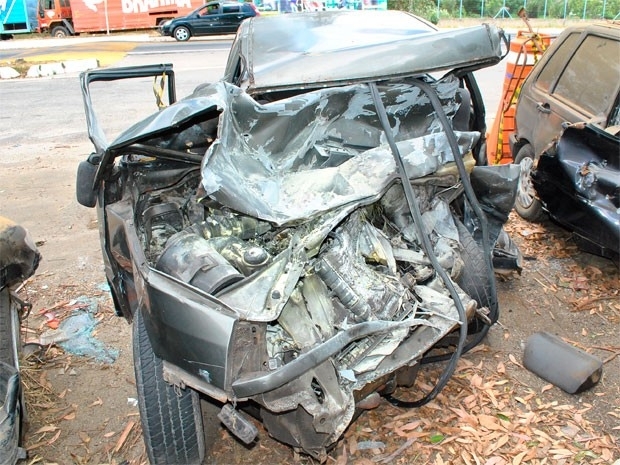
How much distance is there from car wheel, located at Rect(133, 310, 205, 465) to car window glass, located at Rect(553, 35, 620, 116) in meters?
3.90

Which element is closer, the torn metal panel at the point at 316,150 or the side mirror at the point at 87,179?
the torn metal panel at the point at 316,150

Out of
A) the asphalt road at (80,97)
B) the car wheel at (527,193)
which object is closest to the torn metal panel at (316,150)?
the car wheel at (527,193)

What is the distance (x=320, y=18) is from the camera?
13.8ft

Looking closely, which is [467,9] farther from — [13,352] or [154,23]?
[13,352]

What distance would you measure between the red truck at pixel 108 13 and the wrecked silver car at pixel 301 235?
2526cm

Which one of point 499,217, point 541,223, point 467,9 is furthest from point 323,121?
point 467,9

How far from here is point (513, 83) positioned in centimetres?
634

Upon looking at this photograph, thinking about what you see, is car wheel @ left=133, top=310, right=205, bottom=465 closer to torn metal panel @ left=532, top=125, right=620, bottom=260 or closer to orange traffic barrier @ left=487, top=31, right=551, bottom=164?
torn metal panel @ left=532, top=125, right=620, bottom=260

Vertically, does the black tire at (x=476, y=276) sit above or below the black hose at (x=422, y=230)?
below

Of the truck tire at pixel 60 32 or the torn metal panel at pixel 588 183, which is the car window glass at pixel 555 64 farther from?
the truck tire at pixel 60 32

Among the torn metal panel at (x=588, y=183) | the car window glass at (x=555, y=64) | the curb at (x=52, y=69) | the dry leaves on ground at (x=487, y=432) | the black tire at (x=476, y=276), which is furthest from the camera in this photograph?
the curb at (x=52, y=69)

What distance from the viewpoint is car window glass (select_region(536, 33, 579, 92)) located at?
532cm

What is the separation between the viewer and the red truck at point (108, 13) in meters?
26.4

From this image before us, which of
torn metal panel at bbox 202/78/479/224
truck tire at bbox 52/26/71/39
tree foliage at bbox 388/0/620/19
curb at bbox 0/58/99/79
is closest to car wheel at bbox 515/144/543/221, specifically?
torn metal panel at bbox 202/78/479/224
